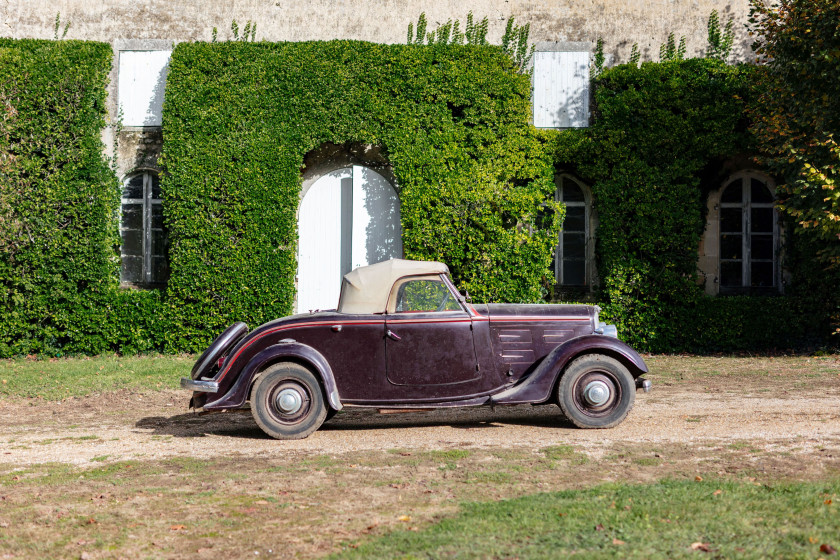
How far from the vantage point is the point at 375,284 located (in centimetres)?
802

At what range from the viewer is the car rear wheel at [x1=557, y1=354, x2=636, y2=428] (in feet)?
25.6

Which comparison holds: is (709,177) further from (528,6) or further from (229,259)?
(229,259)

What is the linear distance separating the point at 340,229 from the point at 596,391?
8740mm

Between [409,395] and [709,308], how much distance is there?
9080 millimetres

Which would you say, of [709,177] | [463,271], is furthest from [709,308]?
[463,271]

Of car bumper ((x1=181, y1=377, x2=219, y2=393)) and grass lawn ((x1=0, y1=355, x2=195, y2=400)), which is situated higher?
car bumper ((x1=181, y1=377, x2=219, y2=393))

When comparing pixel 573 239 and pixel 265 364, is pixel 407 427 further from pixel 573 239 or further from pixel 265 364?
pixel 573 239

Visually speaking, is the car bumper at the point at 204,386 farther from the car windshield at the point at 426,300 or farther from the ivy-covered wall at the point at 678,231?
the ivy-covered wall at the point at 678,231

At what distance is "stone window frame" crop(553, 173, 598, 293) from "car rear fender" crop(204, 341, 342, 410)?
9002mm

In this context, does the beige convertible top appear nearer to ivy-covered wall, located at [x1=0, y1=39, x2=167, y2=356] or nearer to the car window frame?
the car window frame

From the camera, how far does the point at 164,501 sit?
18.0 feet

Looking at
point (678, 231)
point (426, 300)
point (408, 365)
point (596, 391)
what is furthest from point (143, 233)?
point (596, 391)

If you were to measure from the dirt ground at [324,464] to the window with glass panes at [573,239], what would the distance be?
6195 mm

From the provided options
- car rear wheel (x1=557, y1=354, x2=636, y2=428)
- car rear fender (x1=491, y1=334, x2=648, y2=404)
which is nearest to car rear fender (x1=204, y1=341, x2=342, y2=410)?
car rear fender (x1=491, y1=334, x2=648, y2=404)
